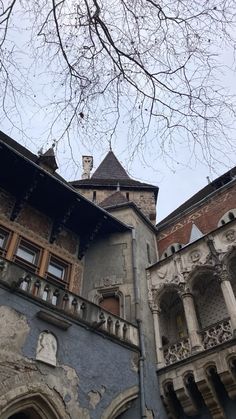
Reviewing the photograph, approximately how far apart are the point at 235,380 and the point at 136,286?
3534mm

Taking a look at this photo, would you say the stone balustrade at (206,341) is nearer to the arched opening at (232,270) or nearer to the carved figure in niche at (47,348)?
the arched opening at (232,270)

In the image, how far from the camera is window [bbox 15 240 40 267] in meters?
10.5

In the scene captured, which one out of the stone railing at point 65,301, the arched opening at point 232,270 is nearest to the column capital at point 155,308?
the stone railing at point 65,301

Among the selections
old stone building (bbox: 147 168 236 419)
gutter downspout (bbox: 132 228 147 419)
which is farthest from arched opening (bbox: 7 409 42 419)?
old stone building (bbox: 147 168 236 419)

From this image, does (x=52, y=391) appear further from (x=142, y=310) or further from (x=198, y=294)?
(x=198, y=294)

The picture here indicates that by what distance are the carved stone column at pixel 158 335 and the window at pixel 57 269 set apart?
265 centimetres

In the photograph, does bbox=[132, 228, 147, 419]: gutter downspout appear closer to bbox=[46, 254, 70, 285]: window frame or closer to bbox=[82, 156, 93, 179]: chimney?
bbox=[46, 254, 70, 285]: window frame

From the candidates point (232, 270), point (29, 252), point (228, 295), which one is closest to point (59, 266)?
point (29, 252)

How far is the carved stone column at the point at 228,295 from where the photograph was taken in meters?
9.54

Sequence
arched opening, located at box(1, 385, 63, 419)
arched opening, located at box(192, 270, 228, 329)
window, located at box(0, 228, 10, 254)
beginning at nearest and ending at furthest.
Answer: arched opening, located at box(1, 385, 63, 419), window, located at box(0, 228, 10, 254), arched opening, located at box(192, 270, 228, 329)

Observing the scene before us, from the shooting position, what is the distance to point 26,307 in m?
8.07

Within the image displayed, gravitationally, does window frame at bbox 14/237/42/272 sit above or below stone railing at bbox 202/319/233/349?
above

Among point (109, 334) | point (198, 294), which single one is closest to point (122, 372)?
point (109, 334)

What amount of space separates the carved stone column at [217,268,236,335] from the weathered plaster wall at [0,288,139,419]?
261 cm
